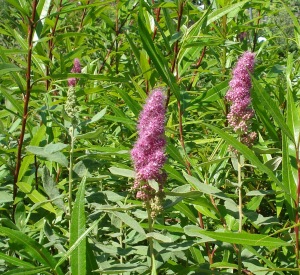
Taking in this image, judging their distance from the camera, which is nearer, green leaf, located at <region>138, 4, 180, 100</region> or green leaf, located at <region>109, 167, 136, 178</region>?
green leaf, located at <region>109, 167, 136, 178</region>

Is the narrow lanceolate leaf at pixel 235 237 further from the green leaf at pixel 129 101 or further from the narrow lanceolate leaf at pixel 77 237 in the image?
the green leaf at pixel 129 101

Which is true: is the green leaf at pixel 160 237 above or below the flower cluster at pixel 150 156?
below

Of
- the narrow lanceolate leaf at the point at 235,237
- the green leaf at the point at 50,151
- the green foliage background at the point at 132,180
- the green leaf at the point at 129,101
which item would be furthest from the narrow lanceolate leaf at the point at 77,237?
the green leaf at the point at 129,101

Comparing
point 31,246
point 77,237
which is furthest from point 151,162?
point 31,246

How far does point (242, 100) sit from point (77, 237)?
2.35 ft

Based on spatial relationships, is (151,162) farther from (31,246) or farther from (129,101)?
(129,101)

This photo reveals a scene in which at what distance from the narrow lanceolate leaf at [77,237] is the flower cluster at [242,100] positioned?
2.08 feet

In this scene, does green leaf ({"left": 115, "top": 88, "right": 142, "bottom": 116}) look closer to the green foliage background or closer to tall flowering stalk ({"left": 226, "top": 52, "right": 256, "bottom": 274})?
the green foliage background

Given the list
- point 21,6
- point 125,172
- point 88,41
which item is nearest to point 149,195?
point 125,172

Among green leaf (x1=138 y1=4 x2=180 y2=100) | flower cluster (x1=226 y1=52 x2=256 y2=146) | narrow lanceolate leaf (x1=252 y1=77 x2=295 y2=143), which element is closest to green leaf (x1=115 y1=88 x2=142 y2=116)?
green leaf (x1=138 y1=4 x2=180 y2=100)

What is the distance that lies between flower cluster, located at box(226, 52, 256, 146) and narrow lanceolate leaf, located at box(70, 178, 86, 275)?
24.9 inches

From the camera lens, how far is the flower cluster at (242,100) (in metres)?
1.65

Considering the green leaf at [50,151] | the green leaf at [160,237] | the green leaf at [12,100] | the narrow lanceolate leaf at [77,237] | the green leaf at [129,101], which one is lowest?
the green leaf at [160,237]

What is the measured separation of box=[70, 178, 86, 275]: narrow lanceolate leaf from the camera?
1272 mm
